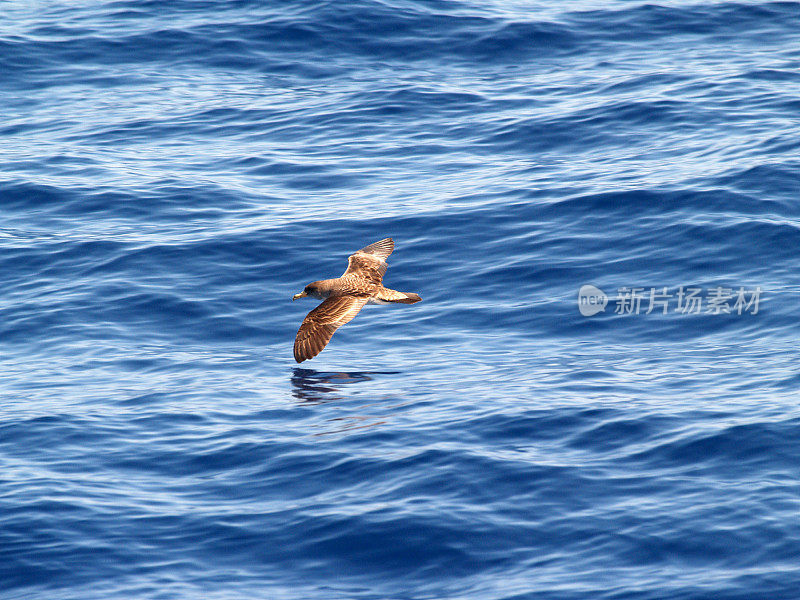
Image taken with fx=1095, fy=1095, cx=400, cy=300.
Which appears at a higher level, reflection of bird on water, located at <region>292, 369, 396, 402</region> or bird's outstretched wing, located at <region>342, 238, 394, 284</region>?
bird's outstretched wing, located at <region>342, 238, 394, 284</region>

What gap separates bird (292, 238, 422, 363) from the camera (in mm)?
12328

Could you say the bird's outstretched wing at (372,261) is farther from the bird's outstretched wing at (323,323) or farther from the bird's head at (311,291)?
the bird's outstretched wing at (323,323)

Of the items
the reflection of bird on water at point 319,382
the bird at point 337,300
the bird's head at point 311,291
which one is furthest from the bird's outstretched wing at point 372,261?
the reflection of bird on water at point 319,382

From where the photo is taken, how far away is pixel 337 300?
506 inches

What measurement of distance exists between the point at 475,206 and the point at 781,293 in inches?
192

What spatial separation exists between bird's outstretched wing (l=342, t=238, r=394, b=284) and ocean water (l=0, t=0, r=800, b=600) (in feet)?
2.05

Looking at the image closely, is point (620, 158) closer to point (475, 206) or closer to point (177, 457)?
point (475, 206)

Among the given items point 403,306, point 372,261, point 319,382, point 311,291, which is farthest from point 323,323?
point 403,306

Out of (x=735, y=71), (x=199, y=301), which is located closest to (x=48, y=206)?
(x=199, y=301)

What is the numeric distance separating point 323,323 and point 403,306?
243cm

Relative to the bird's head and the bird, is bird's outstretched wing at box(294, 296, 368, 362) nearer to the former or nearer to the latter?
the bird

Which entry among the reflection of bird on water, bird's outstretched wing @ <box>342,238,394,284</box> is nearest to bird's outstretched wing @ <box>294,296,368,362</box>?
the reflection of bird on water

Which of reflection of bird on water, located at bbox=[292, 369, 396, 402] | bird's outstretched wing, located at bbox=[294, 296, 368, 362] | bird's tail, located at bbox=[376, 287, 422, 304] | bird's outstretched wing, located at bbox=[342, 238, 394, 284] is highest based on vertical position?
bird's outstretched wing, located at bbox=[342, 238, 394, 284]

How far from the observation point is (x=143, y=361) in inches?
514
